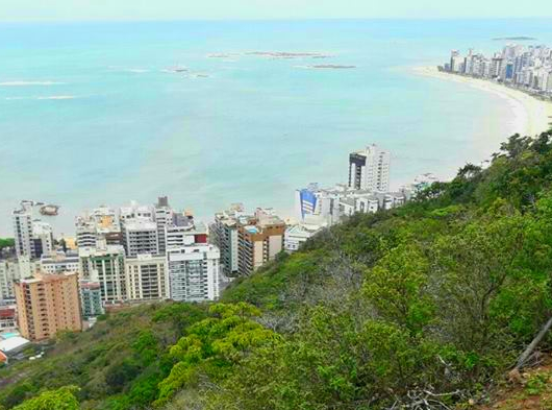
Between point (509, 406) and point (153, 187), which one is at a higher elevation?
point (509, 406)

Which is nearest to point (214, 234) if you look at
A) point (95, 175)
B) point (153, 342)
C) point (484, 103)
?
point (95, 175)

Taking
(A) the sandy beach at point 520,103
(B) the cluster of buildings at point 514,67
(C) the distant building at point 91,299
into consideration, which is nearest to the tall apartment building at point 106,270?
(C) the distant building at point 91,299

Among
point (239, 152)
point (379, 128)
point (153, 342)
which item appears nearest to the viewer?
point (153, 342)

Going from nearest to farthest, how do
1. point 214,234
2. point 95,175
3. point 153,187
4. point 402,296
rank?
point 402,296
point 214,234
point 153,187
point 95,175

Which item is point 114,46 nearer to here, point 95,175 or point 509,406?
point 95,175

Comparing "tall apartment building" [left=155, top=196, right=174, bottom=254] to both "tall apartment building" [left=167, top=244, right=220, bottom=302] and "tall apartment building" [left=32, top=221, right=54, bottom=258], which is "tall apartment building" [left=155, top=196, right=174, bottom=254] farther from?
"tall apartment building" [left=32, top=221, right=54, bottom=258]

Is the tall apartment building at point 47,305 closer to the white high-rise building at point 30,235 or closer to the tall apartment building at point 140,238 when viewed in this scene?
the tall apartment building at point 140,238

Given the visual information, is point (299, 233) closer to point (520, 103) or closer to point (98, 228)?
point (98, 228)

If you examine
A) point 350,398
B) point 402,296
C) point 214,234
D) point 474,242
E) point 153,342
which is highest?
point 474,242
